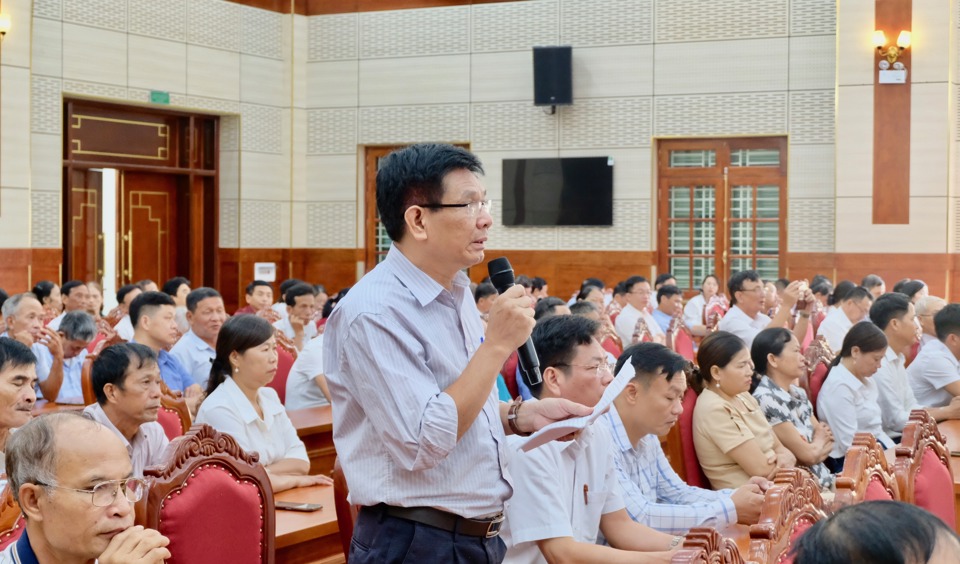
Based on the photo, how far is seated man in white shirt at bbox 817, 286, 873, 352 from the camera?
7.46m

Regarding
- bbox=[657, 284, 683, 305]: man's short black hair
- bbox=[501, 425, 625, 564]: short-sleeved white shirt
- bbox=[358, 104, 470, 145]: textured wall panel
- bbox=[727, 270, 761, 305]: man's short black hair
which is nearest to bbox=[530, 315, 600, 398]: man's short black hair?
bbox=[501, 425, 625, 564]: short-sleeved white shirt

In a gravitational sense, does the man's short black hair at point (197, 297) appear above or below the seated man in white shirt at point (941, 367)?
above

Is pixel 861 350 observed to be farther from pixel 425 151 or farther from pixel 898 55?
pixel 898 55

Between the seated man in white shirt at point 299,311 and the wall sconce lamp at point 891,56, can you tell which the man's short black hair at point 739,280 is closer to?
the seated man in white shirt at point 299,311

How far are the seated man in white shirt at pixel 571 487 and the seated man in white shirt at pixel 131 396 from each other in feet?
4.88

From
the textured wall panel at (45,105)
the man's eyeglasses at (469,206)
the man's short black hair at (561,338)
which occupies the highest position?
the textured wall panel at (45,105)

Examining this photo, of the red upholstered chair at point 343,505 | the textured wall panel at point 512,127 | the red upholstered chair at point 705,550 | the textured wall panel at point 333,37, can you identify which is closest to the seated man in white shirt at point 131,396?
the red upholstered chair at point 343,505

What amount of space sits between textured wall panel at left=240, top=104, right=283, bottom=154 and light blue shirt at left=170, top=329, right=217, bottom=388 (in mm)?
7193

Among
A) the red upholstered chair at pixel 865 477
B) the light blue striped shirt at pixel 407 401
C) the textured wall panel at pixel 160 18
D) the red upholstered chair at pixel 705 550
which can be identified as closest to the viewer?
the red upholstered chair at pixel 705 550

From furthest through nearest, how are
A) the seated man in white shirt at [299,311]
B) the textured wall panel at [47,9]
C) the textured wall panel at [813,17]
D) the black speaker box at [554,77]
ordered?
the black speaker box at [554,77] → the textured wall panel at [813,17] → the textured wall panel at [47,9] → the seated man in white shirt at [299,311]

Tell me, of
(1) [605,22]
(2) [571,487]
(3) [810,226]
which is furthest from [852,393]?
(1) [605,22]

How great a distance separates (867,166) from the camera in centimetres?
1140

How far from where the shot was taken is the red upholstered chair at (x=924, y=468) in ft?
9.50

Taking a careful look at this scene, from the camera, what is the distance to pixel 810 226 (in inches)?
465
